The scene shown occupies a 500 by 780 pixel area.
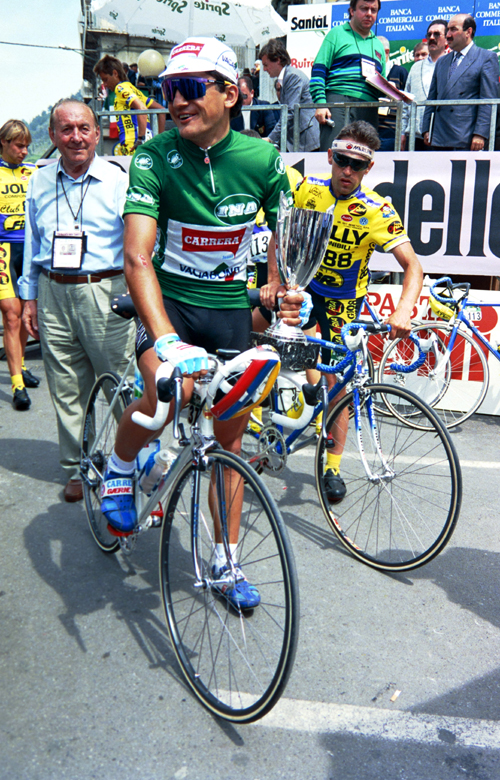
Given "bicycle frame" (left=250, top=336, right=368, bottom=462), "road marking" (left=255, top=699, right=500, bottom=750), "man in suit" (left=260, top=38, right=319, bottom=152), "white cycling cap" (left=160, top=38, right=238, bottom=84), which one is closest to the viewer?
"road marking" (left=255, top=699, right=500, bottom=750)

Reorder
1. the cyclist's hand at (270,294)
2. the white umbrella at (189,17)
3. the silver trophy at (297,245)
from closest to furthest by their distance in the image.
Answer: the silver trophy at (297,245)
the cyclist's hand at (270,294)
the white umbrella at (189,17)

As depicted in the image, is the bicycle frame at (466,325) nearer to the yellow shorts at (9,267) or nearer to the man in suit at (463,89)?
the man in suit at (463,89)

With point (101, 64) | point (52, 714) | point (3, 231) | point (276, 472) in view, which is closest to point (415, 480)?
point (276, 472)

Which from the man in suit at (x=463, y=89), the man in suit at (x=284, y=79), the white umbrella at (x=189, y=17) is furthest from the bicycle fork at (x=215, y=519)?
the white umbrella at (x=189, y=17)

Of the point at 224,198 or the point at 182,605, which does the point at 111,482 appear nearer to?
the point at 182,605

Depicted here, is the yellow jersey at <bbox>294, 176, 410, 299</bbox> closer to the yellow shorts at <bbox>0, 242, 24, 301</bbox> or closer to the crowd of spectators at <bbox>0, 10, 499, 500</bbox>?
the crowd of spectators at <bbox>0, 10, 499, 500</bbox>

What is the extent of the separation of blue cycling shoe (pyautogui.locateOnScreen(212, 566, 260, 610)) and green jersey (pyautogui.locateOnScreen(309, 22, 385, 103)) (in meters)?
5.32

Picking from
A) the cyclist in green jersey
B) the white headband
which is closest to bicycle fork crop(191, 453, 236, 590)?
the cyclist in green jersey

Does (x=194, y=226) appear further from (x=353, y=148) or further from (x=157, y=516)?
(x=353, y=148)

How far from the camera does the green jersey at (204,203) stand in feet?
8.81

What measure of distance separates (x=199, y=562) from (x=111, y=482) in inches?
27.0

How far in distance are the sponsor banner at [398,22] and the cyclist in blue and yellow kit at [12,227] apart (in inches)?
289

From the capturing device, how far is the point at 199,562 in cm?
252

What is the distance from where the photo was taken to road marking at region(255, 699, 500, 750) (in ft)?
7.73
